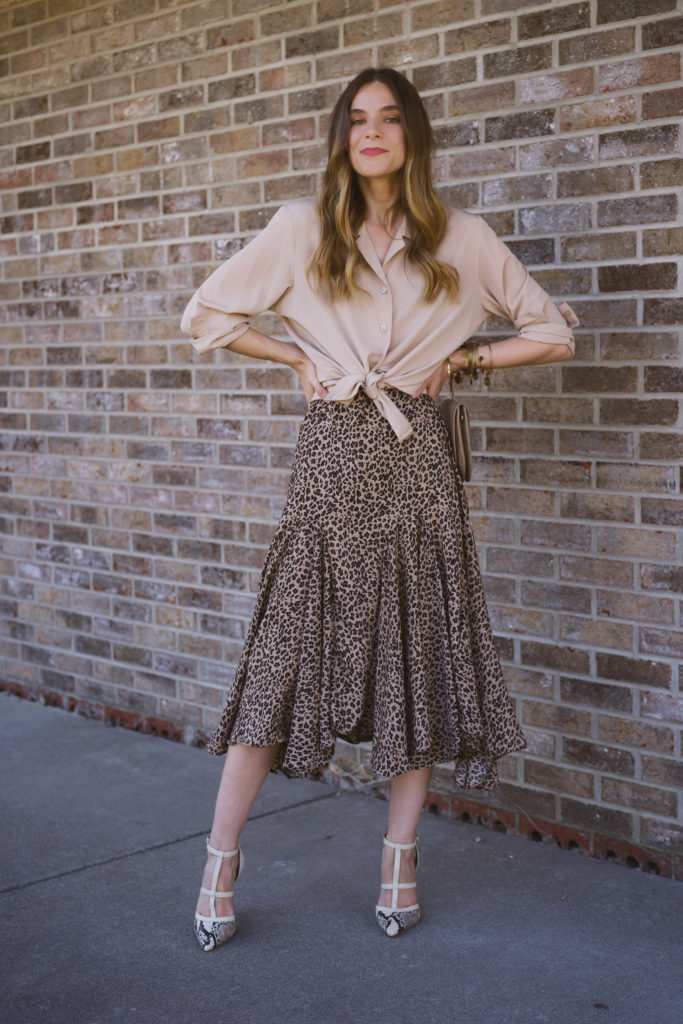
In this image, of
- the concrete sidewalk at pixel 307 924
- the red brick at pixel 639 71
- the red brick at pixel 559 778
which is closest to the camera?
the concrete sidewalk at pixel 307 924

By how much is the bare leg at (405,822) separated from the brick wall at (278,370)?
27.4 inches

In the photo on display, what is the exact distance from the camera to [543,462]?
3.55 m

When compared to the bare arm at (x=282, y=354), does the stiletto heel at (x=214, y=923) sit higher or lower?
lower

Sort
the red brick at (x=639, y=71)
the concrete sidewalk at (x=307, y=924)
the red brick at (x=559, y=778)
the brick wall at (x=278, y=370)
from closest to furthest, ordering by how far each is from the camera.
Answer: the concrete sidewalk at (x=307, y=924) < the red brick at (x=639, y=71) < the brick wall at (x=278, y=370) < the red brick at (x=559, y=778)

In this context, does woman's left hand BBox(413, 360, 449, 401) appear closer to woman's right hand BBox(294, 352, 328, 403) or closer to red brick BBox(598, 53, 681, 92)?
woman's right hand BBox(294, 352, 328, 403)

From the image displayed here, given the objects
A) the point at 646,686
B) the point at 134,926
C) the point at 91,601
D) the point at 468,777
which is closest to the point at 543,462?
the point at 646,686

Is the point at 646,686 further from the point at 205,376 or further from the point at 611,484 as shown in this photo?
the point at 205,376

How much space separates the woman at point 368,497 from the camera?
2934mm

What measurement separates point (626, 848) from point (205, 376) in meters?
2.25

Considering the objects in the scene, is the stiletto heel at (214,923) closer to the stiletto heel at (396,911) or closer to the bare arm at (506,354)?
the stiletto heel at (396,911)

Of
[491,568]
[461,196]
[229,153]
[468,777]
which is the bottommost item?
[468,777]

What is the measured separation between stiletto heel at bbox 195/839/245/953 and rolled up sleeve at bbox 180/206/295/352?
1.29m

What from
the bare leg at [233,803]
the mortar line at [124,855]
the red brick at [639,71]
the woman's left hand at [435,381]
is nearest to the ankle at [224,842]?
the bare leg at [233,803]

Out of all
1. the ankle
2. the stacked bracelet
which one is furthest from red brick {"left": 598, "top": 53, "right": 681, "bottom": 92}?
the ankle
